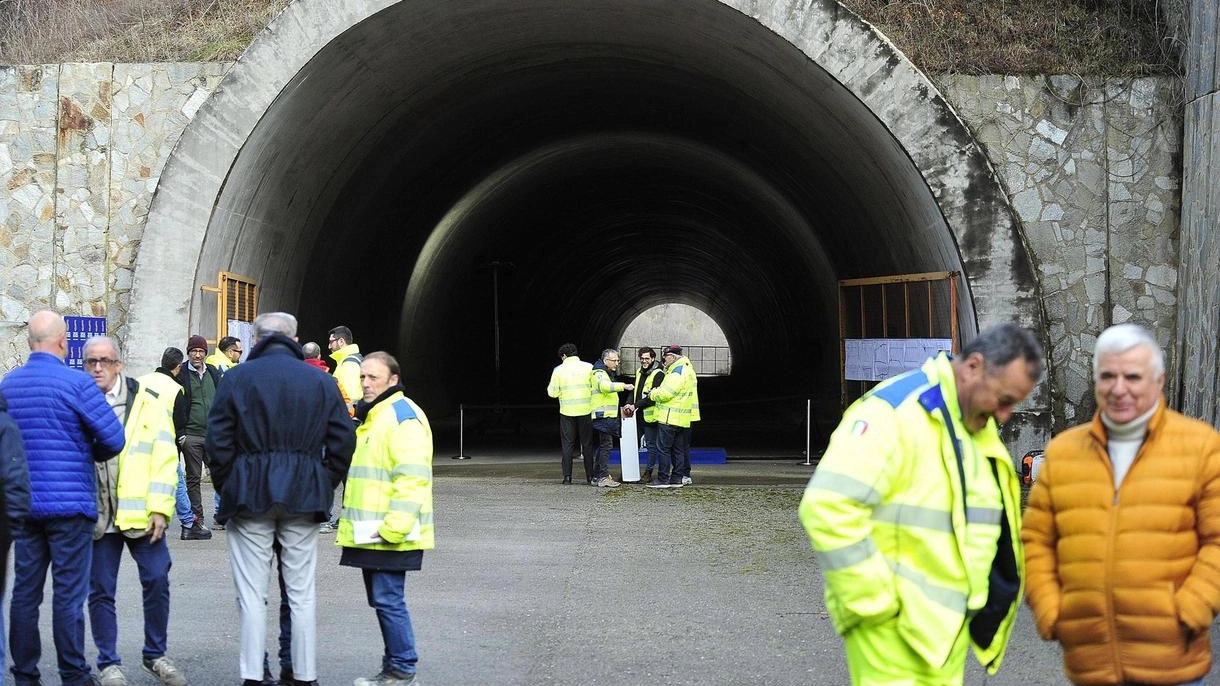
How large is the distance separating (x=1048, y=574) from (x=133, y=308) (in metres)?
10.4

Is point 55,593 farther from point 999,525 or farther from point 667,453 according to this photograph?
point 667,453

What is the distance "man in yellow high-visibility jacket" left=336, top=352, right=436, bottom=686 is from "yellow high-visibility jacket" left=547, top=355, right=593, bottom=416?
8012mm

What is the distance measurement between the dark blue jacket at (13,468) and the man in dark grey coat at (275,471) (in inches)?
28.2

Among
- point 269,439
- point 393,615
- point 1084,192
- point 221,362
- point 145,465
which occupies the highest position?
point 1084,192

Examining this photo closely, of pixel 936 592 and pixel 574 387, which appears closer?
pixel 936 592

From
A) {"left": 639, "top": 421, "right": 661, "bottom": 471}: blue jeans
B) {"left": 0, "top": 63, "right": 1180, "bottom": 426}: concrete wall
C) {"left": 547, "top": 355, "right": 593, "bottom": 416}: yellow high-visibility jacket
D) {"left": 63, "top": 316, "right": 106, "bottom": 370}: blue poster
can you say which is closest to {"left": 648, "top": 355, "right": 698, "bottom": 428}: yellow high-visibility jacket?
{"left": 639, "top": 421, "right": 661, "bottom": 471}: blue jeans

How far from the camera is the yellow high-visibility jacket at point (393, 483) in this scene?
5547mm

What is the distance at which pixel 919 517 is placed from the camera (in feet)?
11.8

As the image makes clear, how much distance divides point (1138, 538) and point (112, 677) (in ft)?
14.3

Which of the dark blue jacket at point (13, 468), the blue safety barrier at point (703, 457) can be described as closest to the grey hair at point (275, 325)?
the dark blue jacket at point (13, 468)

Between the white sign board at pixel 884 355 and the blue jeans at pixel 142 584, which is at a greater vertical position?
the white sign board at pixel 884 355

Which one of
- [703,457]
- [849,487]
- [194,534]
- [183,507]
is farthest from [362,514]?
[703,457]

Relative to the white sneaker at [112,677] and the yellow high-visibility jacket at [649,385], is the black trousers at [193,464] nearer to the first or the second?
the white sneaker at [112,677]

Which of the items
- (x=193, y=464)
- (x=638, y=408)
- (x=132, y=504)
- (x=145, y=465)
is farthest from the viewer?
(x=638, y=408)
